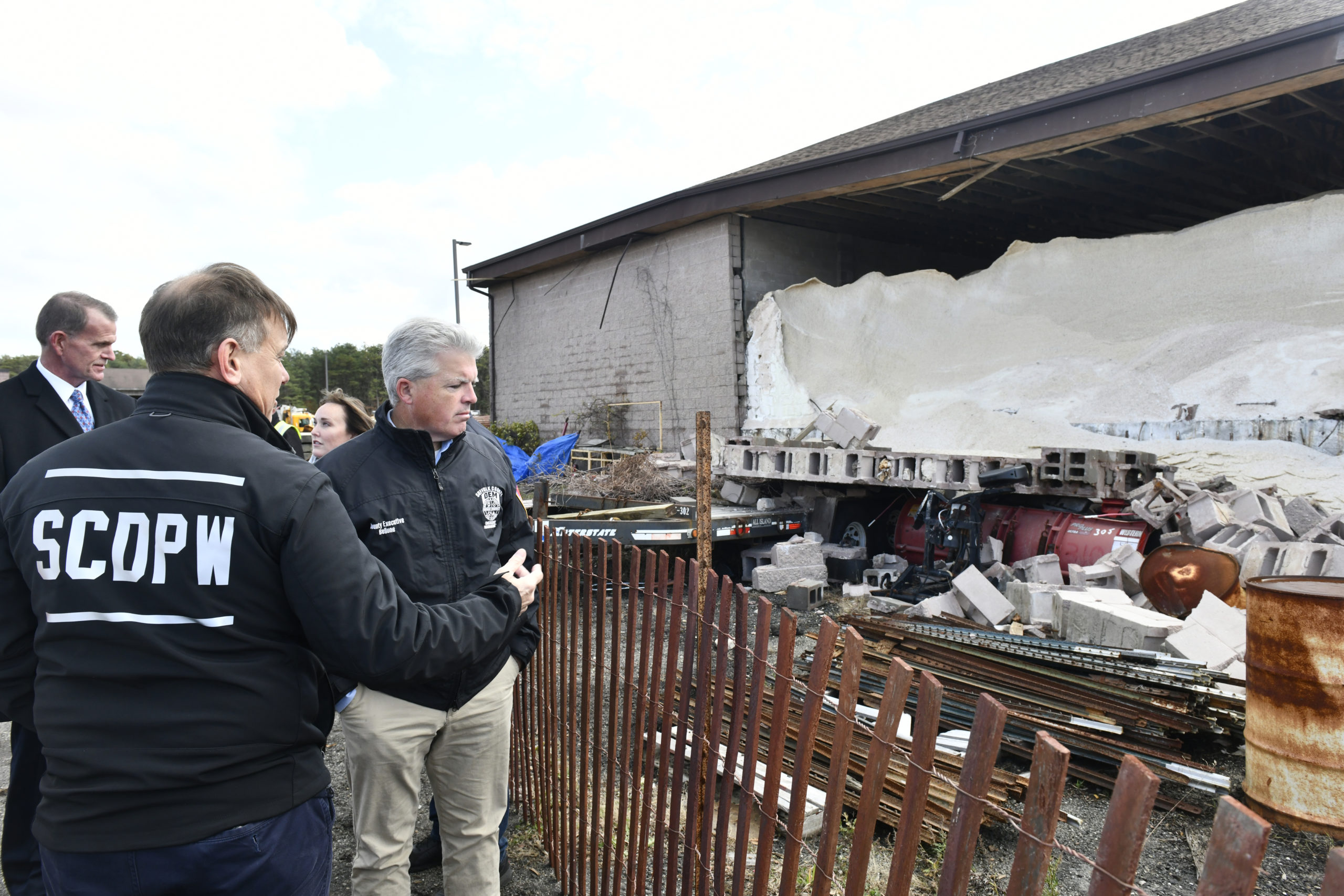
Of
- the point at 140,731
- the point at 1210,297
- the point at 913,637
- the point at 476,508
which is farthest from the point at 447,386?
the point at 1210,297

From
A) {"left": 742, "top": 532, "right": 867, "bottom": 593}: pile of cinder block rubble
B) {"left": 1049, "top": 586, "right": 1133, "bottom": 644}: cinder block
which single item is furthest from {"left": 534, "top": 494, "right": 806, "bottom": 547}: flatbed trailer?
{"left": 1049, "top": 586, "right": 1133, "bottom": 644}: cinder block

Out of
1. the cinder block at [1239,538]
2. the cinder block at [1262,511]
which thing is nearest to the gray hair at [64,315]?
the cinder block at [1239,538]

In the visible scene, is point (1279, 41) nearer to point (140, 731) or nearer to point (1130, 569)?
point (1130, 569)

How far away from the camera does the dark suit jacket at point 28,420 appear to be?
3.14 metres

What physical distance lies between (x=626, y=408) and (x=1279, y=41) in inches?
408

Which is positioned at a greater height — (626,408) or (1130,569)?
(626,408)

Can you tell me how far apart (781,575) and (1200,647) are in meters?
4.39

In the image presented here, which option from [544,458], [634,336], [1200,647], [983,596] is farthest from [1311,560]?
[544,458]

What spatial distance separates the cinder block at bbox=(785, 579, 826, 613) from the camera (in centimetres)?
815

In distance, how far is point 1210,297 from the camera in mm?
8586

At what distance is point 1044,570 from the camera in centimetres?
743

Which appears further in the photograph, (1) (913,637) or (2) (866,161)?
(2) (866,161)

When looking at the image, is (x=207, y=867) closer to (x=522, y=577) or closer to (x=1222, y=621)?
(x=522, y=577)

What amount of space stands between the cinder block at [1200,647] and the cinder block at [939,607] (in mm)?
2036
